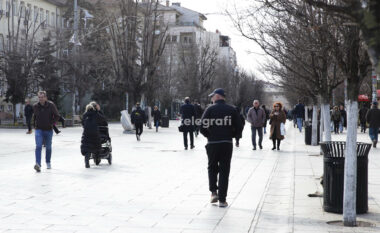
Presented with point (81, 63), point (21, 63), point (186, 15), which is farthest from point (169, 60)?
point (186, 15)

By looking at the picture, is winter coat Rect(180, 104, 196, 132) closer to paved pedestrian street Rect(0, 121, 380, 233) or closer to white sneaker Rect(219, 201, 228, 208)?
paved pedestrian street Rect(0, 121, 380, 233)

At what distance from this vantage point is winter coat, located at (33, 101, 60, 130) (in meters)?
14.0

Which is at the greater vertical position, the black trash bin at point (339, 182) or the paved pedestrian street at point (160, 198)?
the black trash bin at point (339, 182)

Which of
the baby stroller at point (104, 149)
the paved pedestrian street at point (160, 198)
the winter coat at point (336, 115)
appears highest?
the winter coat at point (336, 115)

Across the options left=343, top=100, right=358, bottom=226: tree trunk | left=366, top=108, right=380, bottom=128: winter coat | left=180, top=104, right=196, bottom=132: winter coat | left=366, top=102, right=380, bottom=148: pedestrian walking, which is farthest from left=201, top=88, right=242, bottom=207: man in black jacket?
left=366, top=108, right=380, bottom=128: winter coat

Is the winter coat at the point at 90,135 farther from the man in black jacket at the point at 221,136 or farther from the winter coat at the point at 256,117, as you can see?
the winter coat at the point at 256,117

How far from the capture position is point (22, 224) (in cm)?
755

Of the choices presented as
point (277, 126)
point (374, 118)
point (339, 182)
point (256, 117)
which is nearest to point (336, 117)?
point (374, 118)

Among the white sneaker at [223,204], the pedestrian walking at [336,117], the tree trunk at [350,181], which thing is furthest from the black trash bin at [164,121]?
the tree trunk at [350,181]

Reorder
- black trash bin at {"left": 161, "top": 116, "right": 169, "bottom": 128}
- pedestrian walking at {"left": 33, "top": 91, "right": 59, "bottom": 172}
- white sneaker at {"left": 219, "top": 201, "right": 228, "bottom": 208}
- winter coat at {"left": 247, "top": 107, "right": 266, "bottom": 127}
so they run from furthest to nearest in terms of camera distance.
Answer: black trash bin at {"left": 161, "top": 116, "right": 169, "bottom": 128} < winter coat at {"left": 247, "top": 107, "right": 266, "bottom": 127} < pedestrian walking at {"left": 33, "top": 91, "right": 59, "bottom": 172} < white sneaker at {"left": 219, "top": 201, "right": 228, "bottom": 208}

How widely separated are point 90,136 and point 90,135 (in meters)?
0.02

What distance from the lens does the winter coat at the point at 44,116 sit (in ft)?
45.9

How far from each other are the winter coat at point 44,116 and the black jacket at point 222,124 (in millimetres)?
5777

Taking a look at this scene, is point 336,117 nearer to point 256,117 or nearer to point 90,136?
point 256,117
